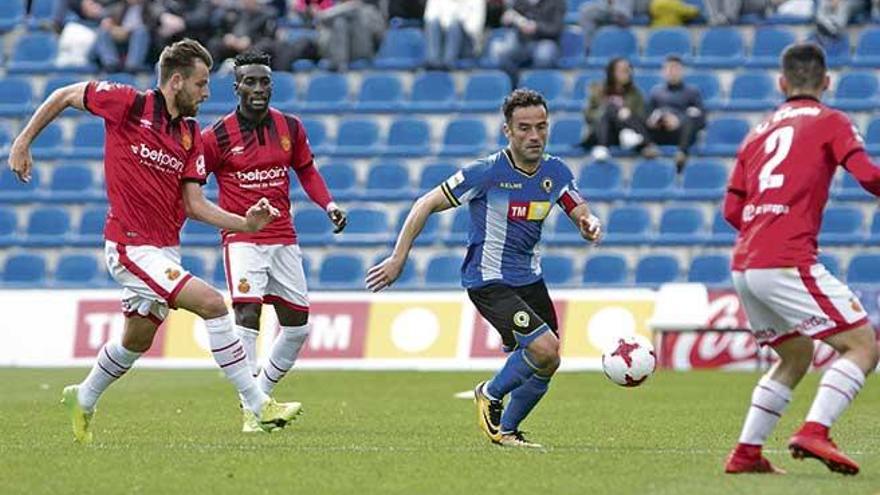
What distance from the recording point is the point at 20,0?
97.0ft

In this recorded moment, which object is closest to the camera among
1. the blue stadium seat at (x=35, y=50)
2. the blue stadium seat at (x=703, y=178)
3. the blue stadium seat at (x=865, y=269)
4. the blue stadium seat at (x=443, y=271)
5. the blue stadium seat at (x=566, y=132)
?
the blue stadium seat at (x=865, y=269)

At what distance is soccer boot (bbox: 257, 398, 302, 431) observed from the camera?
12.6 meters

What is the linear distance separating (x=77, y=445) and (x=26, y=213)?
15.0m

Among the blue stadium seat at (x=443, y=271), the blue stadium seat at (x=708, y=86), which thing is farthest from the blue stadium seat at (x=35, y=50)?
the blue stadium seat at (x=708, y=86)

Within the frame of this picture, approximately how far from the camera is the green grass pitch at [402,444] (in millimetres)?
9523

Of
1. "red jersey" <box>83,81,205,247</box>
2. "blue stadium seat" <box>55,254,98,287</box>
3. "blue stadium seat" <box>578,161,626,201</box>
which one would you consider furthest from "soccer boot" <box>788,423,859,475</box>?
"blue stadium seat" <box>55,254,98,287</box>

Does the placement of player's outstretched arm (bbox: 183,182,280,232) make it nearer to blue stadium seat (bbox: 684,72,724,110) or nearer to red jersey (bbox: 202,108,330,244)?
red jersey (bbox: 202,108,330,244)

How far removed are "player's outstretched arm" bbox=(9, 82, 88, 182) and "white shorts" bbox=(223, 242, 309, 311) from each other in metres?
2.29

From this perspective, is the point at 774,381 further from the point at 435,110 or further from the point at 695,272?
the point at 435,110

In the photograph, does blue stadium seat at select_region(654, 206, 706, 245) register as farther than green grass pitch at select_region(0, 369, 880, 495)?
Yes

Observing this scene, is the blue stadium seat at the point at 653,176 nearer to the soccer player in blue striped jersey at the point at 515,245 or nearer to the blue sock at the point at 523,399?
the soccer player in blue striped jersey at the point at 515,245

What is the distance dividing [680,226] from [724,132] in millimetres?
1705

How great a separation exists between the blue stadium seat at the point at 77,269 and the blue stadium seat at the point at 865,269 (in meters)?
9.70

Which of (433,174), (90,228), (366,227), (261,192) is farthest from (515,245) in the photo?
(90,228)
